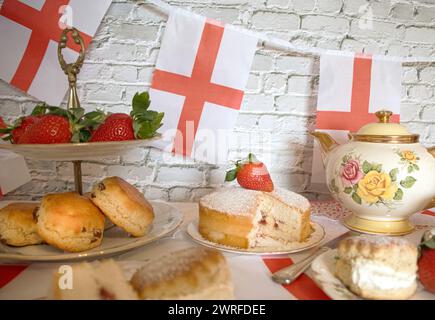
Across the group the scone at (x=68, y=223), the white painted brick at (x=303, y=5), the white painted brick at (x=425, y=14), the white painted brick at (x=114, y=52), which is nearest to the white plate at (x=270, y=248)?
the scone at (x=68, y=223)

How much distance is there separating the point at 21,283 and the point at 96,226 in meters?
0.17

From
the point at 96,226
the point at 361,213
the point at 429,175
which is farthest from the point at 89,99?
the point at 429,175

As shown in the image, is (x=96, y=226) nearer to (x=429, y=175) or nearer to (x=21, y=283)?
(x=21, y=283)

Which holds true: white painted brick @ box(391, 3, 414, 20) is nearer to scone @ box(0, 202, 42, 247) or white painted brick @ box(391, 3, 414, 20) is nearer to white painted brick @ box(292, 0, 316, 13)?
white painted brick @ box(292, 0, 316, 13)

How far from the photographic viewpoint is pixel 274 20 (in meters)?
1.40

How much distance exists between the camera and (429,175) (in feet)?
2.90

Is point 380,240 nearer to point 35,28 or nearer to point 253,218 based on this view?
point 253,218

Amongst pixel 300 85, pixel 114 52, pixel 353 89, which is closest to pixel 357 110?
pixel 353 89

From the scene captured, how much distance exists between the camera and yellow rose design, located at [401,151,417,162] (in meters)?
0.88

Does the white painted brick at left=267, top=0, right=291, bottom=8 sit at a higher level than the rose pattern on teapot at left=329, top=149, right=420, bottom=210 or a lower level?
higher

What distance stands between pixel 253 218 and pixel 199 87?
694 millimetres

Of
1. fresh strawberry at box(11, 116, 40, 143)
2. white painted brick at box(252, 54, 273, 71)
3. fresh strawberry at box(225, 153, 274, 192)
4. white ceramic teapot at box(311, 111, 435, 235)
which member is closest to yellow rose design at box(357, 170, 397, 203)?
white ceramic teapot at box(311, 111, 435, 235)

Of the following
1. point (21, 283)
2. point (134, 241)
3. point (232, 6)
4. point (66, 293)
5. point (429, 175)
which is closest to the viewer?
point (66, 293)

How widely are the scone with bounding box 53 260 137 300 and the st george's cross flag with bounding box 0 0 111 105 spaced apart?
1.00m
